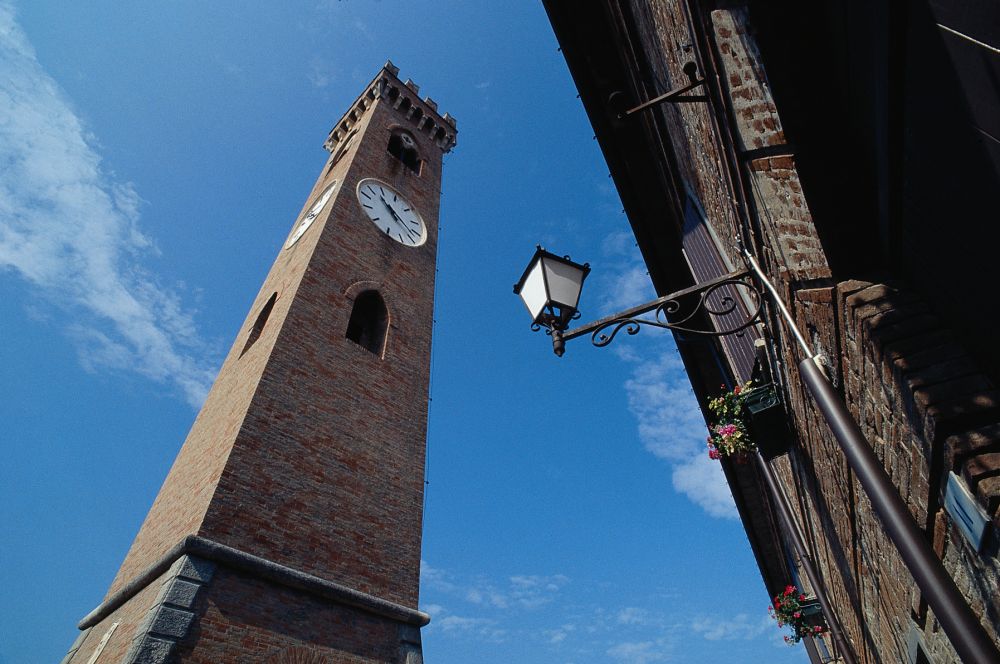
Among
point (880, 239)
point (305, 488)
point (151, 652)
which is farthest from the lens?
point (305, 488)

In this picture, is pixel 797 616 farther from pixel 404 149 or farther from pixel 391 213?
pixel 404 149

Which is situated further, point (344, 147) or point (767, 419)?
point (344, 147)

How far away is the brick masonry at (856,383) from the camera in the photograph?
165cm

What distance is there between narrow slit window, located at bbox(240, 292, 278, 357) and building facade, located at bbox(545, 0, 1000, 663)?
9.24 metres

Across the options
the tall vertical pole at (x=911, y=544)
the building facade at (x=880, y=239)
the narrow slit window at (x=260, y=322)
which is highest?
the narrow slit window at (x=260, y=322)

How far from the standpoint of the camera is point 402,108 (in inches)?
759

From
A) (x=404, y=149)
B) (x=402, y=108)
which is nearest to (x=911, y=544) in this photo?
(x=404, y=149)

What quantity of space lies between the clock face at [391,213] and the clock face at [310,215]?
858 mm

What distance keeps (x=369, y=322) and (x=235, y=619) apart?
6449 mm

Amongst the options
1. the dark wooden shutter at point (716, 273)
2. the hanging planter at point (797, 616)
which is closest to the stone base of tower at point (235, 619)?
the hanging planter at point (797, 616)

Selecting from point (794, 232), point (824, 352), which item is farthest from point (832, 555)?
point (794, 232)

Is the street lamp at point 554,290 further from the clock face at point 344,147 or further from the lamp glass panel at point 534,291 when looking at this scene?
the clock face at point 344,147

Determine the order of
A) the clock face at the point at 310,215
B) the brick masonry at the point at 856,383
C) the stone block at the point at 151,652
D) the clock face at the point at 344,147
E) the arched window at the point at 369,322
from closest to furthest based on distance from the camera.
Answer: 1. the brick masonry at the point at 856,383
2. the stone block at the point at 151,652
3. the arched window at the point at 369,322
4. the clock face at the point at 310,215
5. the clock face at the point at 344,147

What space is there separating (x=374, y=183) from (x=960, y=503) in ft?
47.5
